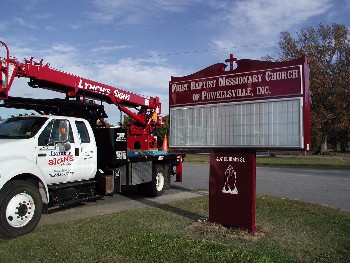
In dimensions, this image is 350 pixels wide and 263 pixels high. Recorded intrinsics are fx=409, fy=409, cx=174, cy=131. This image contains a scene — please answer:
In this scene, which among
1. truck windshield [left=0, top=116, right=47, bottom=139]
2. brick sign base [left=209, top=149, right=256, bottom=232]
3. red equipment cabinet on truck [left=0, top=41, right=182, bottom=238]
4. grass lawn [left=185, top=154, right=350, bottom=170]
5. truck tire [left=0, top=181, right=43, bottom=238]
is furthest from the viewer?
grass lawn [left=185, top=154, right=350, bottom=170]

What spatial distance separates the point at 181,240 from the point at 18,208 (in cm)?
290

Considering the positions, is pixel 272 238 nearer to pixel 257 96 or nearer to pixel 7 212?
pixel 257 96

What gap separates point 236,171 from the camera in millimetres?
7504

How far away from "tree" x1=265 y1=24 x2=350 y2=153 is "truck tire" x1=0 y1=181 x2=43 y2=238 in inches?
1488

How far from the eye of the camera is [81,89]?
12.4m

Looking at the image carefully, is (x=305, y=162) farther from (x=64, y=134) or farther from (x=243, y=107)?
(x=64, y=134)

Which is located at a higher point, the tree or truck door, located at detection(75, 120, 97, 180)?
the tree

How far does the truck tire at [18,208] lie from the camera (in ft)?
22.4

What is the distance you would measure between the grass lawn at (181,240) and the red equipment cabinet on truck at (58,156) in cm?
61

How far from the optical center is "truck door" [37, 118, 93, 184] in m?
8.15

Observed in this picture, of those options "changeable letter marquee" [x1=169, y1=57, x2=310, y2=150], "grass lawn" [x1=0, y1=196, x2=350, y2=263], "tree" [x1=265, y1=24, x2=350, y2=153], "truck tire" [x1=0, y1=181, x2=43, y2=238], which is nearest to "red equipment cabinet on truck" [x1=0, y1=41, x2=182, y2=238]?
"truck tire" [x1=0, y1=181, x2=43, y2=238]

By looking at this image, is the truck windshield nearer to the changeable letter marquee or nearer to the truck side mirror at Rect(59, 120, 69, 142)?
the truck side mirror at Rect(59, 120, 69, 142)

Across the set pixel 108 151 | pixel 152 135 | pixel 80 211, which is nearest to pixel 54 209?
pixel 80 211

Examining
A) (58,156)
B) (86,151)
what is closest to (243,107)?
(86,151)
